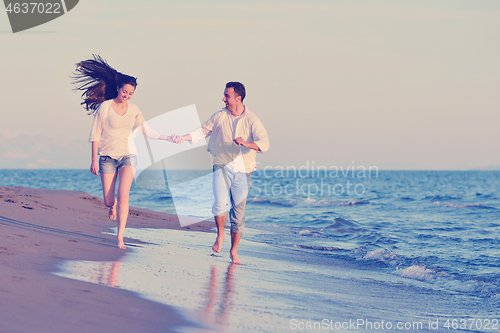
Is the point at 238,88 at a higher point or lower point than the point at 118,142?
higher

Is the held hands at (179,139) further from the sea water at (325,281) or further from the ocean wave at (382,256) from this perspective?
the ocean wave at (382,256)

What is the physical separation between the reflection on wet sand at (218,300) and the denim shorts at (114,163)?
161 cm

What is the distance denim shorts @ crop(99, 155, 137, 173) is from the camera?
5.28m

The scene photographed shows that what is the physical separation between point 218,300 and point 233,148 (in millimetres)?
2219

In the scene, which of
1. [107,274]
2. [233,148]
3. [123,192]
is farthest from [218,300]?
[123,192]

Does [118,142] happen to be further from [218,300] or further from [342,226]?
[342,226]

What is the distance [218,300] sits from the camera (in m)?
3.38

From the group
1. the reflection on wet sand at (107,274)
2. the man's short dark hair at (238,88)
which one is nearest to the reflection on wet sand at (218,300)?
the reflection on wet sand at (107,274)

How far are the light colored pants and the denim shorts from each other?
94cm

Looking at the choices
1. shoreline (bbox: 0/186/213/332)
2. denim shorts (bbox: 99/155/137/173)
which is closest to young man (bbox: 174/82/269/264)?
denim shorts (bbox: 99/155/137/173)

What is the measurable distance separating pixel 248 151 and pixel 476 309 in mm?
2793

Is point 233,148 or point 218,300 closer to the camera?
point 218,300

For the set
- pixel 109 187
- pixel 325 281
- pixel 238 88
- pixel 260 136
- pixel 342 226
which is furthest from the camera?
pixel 342 226

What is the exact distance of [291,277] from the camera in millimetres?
4922
